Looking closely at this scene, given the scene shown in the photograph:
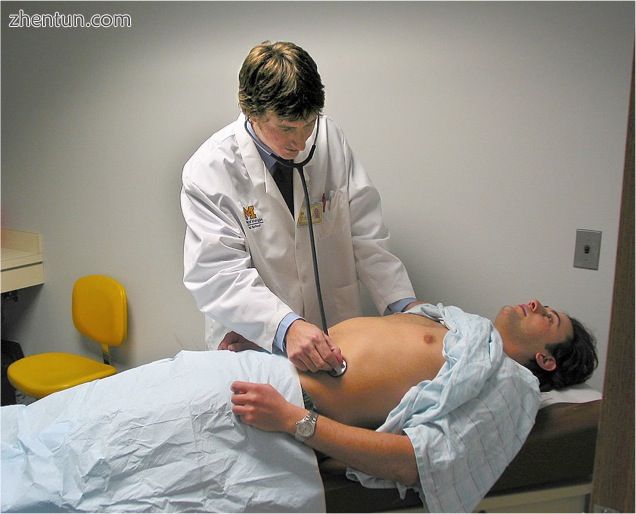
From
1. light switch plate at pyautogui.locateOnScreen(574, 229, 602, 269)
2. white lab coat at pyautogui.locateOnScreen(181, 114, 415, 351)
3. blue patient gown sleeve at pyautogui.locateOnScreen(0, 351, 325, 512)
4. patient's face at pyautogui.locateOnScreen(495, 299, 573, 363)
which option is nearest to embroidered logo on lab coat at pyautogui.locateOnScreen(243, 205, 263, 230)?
white lab coat at pyautogui.locateOnScreen(181, 114, 415, 351)

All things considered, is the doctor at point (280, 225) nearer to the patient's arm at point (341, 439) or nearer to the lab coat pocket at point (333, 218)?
the lab coat pocket at point (333, 218)

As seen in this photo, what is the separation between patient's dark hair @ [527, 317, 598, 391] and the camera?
153 centimetres

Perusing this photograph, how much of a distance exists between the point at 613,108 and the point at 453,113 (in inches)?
16.4

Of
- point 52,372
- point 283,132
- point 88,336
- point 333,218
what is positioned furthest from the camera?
point 88,336

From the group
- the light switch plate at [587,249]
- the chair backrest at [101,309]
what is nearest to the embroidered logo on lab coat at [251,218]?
the light switch plate at [587,249]

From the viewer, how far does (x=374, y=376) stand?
4.58 feet

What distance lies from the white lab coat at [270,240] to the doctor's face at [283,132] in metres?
0.07

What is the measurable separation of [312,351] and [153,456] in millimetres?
372

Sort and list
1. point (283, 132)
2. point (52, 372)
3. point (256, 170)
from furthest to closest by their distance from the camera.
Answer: point (52, 372) → point (256, 170) → point (283, 132)

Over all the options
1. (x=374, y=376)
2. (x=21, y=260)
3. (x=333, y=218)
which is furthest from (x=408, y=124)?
(x=21, y=260)

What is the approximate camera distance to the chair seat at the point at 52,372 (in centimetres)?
236

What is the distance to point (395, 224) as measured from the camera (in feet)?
6.56

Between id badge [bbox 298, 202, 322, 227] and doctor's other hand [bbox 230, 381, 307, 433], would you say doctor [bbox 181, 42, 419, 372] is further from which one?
doctor's other hand [bbox 230, 381, 307, 433]

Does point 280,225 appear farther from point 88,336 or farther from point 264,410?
point 88,336
